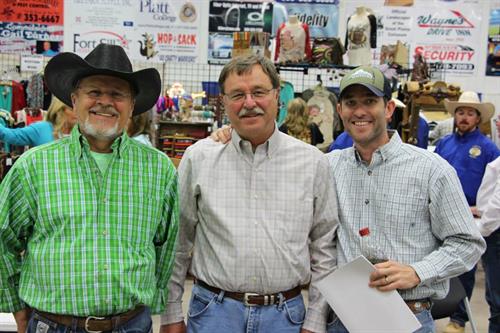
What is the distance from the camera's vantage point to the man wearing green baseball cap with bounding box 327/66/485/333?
77.0 inches

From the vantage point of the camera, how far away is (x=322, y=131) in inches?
249

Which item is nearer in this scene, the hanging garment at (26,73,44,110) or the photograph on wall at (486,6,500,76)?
the hanging garment at (26,73,44,110)

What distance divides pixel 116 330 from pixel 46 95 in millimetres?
7140

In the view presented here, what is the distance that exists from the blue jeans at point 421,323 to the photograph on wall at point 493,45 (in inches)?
336

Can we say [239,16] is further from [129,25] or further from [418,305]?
[418,305]

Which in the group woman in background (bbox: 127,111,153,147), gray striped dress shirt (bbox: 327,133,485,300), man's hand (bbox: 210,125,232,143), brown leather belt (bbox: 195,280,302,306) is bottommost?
brown leather belt (bbox: 195,280,302,306)

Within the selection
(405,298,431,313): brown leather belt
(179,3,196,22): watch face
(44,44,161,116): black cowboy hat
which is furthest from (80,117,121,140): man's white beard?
(179,3,196,22): watch face

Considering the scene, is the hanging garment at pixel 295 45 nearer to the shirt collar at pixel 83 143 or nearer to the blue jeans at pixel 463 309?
the blue jeans at pixel 463 309

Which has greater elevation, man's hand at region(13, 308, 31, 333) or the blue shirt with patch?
the blue shirt with patch

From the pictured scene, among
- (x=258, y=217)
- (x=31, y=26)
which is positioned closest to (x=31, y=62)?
(x=31, y=26)

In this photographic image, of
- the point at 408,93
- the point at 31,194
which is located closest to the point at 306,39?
the point at 408,93

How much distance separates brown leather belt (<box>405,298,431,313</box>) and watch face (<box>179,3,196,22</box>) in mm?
8188

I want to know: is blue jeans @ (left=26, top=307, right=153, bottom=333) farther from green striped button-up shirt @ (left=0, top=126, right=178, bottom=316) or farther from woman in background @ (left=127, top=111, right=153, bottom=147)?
woman in background @ (left=127, top=111, right=153, bottom=147)

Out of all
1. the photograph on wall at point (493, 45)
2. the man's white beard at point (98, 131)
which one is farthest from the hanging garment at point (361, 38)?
the man's white beard at point (98, 131)
